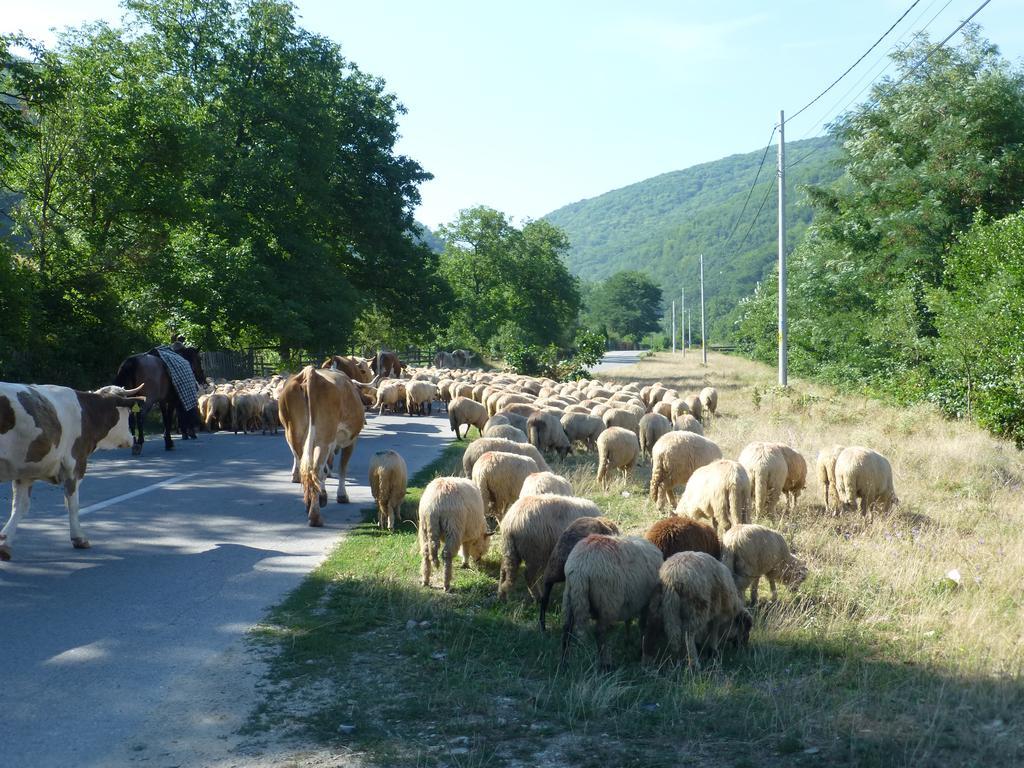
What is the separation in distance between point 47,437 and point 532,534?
4.63m

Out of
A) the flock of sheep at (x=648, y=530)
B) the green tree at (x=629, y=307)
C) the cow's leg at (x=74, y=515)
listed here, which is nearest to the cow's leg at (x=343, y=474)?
the flock of sheep at (x=648, y=530)

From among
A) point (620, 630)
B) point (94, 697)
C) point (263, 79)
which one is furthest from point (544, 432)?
point (263, 79)

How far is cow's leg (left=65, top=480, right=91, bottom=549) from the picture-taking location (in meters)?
8.53

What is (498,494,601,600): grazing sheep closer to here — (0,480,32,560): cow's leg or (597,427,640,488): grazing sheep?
(0,480,32,560): cow's leg

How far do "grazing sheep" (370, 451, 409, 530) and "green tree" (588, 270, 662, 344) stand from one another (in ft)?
518

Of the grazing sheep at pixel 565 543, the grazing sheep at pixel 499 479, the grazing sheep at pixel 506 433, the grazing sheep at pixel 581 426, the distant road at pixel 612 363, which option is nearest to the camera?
the grazing sheep at pixel 565 543

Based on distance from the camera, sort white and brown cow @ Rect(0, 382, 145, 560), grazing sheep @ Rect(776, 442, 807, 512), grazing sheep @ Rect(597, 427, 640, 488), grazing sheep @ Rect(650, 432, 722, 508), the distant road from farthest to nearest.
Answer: the distant road → grazing sheep @ Rect(597, 427, 640, 488) → grazing sheep @ Rect(650, 432, 722, 508) → grazing sheep @ Rect(776, 442, 807, 512) → white and brown cow @ Rect(0, 382, 145, 560)

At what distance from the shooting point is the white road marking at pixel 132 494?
10652mm

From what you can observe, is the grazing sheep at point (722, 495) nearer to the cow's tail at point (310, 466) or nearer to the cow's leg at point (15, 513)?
the cow's tail at point (310, 466)

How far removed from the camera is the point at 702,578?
578 cm

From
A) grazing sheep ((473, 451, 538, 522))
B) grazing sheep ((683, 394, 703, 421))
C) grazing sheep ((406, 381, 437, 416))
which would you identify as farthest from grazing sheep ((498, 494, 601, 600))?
grazing sheep ((406, 381, 437, 416))

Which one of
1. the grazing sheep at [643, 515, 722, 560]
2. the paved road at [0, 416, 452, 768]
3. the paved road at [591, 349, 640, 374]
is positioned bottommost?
the paved road at [0, 416, 452, 768]

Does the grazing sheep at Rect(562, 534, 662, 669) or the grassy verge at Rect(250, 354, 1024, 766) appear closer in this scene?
the grassy verge at Rect(250, 354, 1024, 766)

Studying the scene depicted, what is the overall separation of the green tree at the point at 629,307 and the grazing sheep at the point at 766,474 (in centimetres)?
15698
